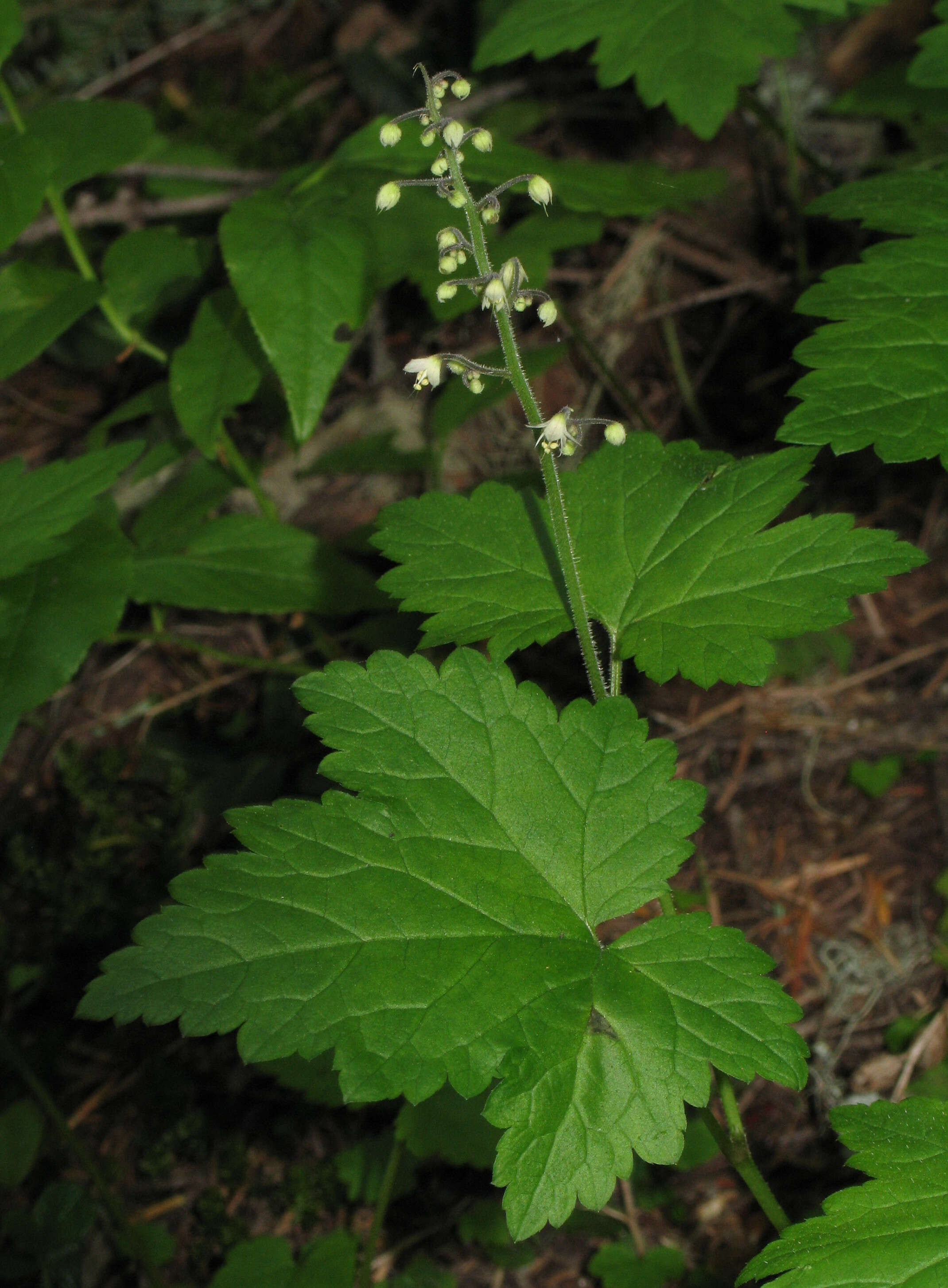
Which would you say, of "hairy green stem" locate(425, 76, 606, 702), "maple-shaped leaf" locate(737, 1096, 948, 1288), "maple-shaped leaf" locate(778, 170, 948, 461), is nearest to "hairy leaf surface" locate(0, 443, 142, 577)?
"hairy green stem" locate(425, 76, 606, 702)

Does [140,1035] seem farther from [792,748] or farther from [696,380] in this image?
[696,380]

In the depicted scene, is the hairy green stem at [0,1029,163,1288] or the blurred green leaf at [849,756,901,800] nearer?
the hairy green stem at [0,1029,163,1288]

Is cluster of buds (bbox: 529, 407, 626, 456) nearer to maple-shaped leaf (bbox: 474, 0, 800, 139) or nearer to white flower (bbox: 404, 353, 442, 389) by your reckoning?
white flower (bbox: 404, 353, 442, 389)

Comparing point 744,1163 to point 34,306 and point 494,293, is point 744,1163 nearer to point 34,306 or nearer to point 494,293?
point 494,293

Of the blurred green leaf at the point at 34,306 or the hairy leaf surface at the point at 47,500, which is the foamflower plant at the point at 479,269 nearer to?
the hairy leaf surface at the point at 47,500

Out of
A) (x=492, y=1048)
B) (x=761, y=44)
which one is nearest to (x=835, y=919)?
(x=492, y=1048)

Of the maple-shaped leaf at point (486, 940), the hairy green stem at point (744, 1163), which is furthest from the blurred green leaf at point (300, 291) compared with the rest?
the hairy green stem at point (744, 1163)
